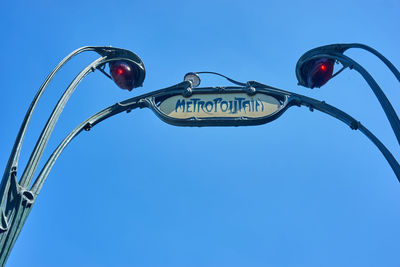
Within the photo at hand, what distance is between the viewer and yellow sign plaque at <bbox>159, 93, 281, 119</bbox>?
19.3ft

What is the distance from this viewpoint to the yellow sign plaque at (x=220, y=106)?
5.89 metres

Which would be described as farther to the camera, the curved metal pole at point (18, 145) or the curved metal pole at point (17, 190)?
the curved metal pole at point (18, 145)

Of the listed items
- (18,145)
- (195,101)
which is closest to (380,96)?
(195,101)

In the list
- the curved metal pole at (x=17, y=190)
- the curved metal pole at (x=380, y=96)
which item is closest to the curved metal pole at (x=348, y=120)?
the curved metal pole at (x=380, y=96)

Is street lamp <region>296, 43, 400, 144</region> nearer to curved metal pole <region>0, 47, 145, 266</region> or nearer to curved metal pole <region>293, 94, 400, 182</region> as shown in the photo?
curved metal pole <region>293, 94, 400, 182</region>

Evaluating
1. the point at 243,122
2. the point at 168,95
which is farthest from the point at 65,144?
the point at 243,122

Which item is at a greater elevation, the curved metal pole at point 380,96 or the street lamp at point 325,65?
the street lamp at point 325,65

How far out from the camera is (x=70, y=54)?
5484 millimetres

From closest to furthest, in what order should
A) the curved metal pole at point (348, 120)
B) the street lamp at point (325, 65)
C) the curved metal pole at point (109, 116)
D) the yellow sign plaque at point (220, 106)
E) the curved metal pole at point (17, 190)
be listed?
the curved metal pole at point (17, 190)
the curved metal pole at point (109, 116)
the curved metal pole at point (348, 120)
the street lamp at point (325, 65)
the yellow sign plaque at point (220, 106)

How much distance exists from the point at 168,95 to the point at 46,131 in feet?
6.31

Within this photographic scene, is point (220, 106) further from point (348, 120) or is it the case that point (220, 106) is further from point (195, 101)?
point (348, 120)

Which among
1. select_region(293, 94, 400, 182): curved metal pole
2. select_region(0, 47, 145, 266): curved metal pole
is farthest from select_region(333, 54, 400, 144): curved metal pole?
select_region(0, 47, 145, 266): curved metal pole

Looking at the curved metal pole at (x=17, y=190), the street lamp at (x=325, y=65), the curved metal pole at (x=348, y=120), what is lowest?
the curved metal pole at (x=17, y=190)

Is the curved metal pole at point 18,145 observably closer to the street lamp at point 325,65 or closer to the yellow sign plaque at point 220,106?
the yellow sign plaque at point 220,106
